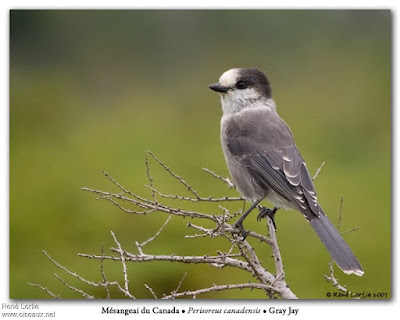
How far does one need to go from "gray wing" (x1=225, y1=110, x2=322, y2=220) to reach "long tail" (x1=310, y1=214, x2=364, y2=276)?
0.06m

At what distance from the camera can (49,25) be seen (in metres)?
5.07

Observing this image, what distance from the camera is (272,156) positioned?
4461mm

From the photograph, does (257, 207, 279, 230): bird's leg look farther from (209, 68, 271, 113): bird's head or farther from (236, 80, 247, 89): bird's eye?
(236, 80, 247, 89): bird's eye

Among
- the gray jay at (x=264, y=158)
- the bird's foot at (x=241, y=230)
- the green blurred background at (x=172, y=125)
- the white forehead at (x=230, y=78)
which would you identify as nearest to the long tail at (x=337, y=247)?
the gray jay at (x=264, y=158)

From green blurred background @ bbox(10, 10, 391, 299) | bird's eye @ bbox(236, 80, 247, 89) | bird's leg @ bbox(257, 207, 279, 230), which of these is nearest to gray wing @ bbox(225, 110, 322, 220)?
bird's eye @ bbox(236, 80, 247, 89)

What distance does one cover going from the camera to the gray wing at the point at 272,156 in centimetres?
427

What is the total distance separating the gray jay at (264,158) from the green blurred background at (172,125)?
0.56 meters

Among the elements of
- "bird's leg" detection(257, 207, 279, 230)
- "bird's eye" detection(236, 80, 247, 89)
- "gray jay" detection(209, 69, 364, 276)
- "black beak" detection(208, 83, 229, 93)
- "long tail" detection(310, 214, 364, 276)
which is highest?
"bird's eye" detection(236, 80, 247, 89)

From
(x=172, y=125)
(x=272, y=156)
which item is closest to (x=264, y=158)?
(x=272, y=156)

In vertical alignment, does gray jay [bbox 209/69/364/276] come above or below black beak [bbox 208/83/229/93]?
below

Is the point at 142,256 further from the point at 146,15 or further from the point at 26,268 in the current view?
the point at 146,15

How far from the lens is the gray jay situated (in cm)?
421

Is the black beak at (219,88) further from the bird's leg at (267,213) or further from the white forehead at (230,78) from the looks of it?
the bird's leg at (267,213)
